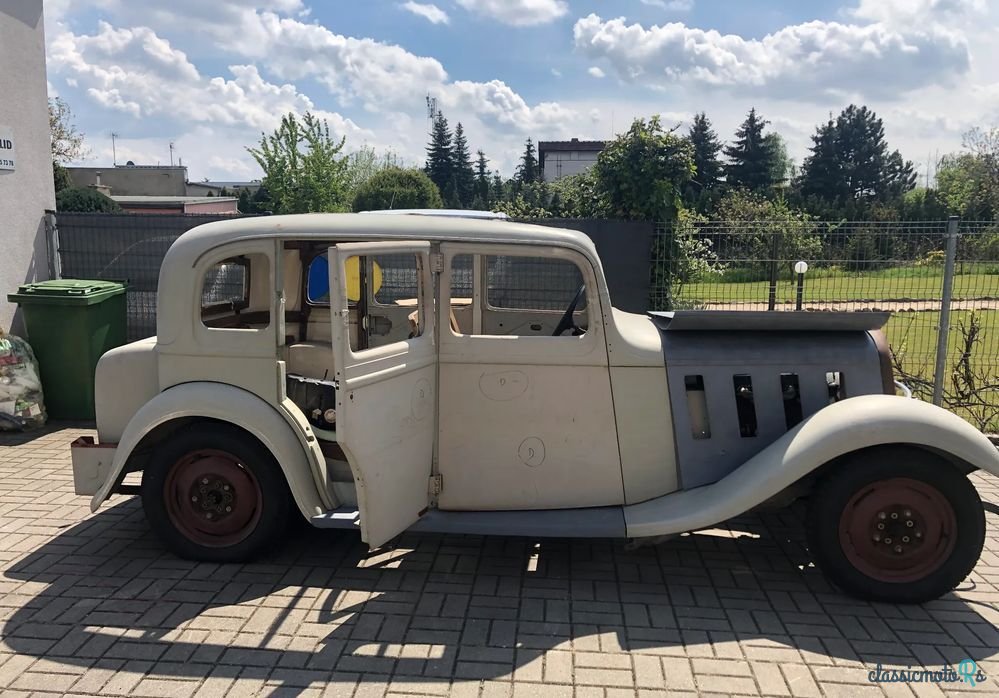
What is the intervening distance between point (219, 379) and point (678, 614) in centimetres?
290

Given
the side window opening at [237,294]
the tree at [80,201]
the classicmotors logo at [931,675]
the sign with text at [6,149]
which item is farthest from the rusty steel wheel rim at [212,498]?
the tree at [80,201]

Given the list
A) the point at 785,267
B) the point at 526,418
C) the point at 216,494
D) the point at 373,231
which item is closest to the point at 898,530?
the point at 526,418

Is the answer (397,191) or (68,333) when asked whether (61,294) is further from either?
(397,191)

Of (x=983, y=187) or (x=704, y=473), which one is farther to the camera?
(x=983, y=187)

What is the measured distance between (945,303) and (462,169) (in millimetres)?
61513

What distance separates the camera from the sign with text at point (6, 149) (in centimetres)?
753

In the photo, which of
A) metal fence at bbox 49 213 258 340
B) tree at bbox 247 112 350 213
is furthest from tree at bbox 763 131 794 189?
metal fence at bbox 49 213 258 340

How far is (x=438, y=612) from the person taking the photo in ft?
12.7

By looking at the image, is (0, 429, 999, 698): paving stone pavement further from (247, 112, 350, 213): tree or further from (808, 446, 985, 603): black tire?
(247, 112, 350, 213): tree

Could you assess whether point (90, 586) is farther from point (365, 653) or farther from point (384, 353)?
point (384, 353)

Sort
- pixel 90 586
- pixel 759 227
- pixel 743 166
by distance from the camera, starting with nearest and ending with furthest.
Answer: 1. pixel 90 586
2. pixel 759 227
3. pixel 743 166

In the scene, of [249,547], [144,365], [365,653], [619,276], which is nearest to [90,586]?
[249,547]

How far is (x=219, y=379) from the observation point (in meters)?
4.34

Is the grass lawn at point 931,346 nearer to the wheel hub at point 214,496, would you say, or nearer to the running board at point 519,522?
the running board at point 519,522
